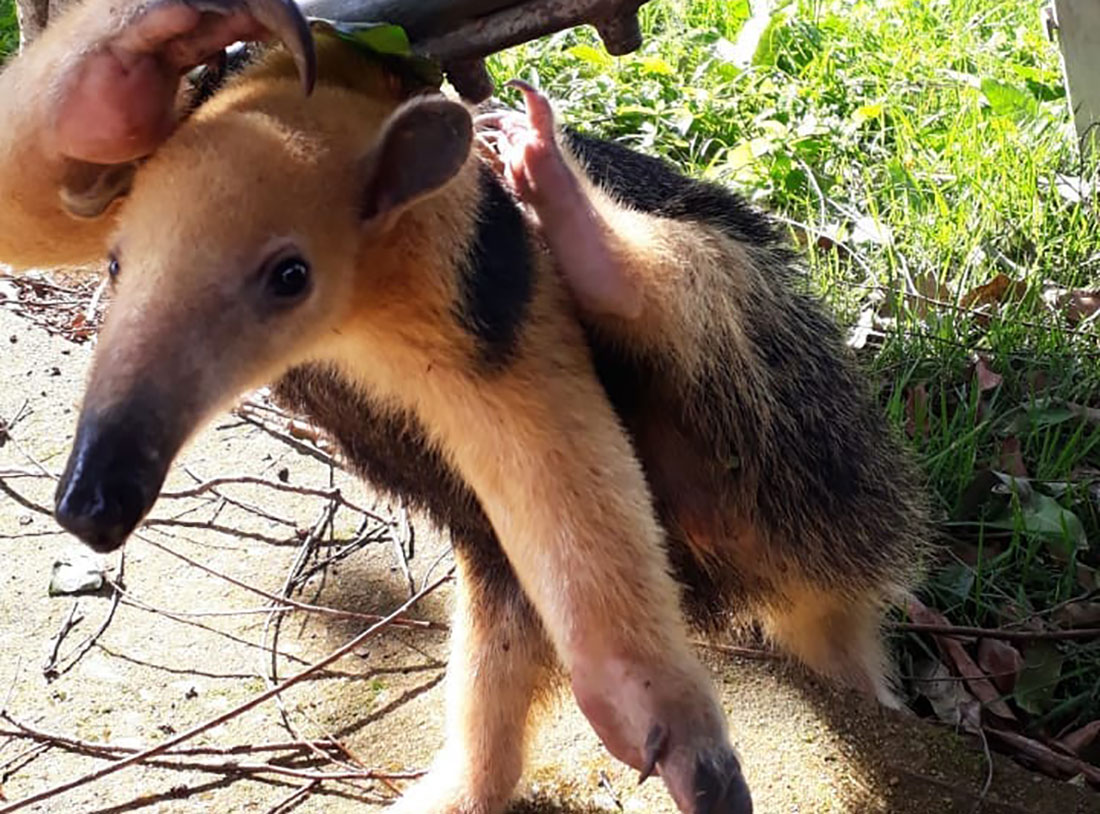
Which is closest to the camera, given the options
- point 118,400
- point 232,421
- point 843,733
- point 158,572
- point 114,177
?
point 118,400

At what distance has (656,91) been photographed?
638 centimetres

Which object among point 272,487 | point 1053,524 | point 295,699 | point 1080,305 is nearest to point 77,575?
point 272,487

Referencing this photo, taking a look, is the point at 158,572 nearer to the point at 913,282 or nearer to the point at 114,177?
the point at 114,177

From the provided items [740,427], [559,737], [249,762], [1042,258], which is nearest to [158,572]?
[249,762]

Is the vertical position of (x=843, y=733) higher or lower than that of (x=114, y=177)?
lower

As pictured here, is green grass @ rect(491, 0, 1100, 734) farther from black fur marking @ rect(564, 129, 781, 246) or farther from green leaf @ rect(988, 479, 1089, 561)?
black fur marking @ rect(564, 129, 781, 246)

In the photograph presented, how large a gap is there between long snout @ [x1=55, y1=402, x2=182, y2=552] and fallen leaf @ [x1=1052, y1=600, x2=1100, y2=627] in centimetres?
274

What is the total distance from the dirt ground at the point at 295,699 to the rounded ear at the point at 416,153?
1.11 metres

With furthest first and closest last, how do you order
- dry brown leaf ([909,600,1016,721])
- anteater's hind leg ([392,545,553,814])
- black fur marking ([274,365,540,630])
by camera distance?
1. dry brown leaf ([909,600,1016,721])
2. anteater's hind leg ([392,545,553,814])
3. black fur marking ([274,365,540,630])

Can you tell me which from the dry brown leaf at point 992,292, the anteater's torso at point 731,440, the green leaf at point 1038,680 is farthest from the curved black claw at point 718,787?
the dry brown leaf at point 992,292

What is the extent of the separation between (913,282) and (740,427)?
86.0 inches

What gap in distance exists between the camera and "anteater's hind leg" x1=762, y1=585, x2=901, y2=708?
346 cm

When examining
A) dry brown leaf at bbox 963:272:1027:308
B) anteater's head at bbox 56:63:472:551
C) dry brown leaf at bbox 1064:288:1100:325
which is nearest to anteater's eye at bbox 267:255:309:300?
anteater's head at bbox 56:63:472:551

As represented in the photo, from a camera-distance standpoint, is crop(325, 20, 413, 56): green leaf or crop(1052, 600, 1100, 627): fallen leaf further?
crop(1052, 600, 1100, 627): fallen leaf
